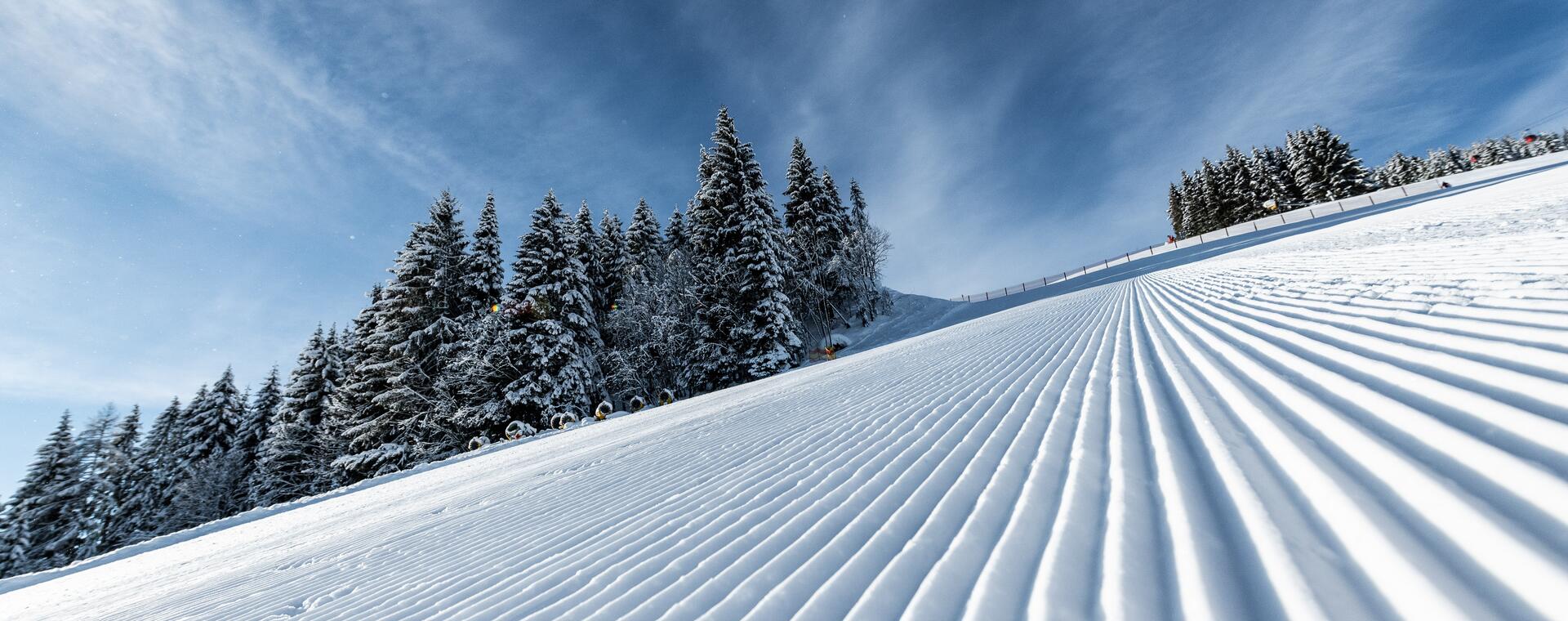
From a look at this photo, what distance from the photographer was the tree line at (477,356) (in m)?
21.7

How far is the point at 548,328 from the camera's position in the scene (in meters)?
22.0

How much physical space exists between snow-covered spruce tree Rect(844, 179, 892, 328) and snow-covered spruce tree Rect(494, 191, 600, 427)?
17.0m

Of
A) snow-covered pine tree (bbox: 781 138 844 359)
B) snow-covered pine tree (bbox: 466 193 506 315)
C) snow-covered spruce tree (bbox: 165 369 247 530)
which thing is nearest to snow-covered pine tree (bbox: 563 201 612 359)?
snow-covered pine tree (bbox: 466 193 506 315)

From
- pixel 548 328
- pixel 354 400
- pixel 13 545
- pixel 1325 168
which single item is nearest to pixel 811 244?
pixel 548 328

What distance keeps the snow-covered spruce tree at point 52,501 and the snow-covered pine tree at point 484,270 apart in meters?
26.0

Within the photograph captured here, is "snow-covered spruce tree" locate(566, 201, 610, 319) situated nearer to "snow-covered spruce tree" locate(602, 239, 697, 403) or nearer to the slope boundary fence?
"snow-covered spruce tree" locate(602, 239, 697, 403)

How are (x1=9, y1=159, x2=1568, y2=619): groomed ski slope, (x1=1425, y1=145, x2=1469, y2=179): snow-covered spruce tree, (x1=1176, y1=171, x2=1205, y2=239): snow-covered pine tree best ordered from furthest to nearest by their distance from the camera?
(x1=1425, y1=145, x2=1469, y2=179): snow-covered spruce tree, (x1=1176, y1=171, x2=1205, y2=239): snow-covered pine tree, (x1=9, y1=159, x2=1568, y2=619): groomed ski slope

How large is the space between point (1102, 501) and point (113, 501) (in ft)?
164

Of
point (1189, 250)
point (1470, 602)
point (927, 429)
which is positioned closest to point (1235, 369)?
point (927, 429)

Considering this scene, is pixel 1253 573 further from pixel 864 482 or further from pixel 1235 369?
pixel 1235 369

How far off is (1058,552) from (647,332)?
26892 millimetres

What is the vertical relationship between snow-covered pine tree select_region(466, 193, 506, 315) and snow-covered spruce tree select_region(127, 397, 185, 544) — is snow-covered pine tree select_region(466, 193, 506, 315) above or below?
above

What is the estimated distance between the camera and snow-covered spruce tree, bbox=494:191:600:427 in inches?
832

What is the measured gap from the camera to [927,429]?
391 cm
